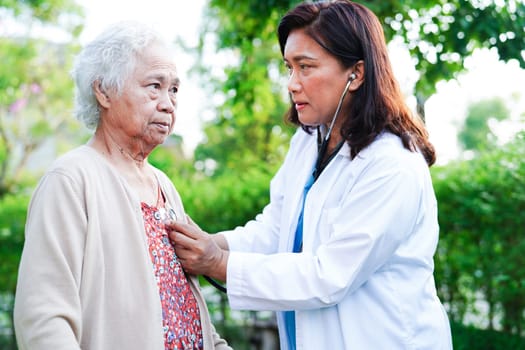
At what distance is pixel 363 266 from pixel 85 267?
0.93 m

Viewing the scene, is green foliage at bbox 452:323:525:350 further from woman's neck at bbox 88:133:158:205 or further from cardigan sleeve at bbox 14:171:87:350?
cardigan sleeve at bbox 14:171:87:350

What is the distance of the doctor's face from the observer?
2.46 m

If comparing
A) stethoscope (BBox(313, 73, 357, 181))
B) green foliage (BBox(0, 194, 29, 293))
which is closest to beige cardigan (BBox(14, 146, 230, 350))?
stethoscope (BBox(313, 73, 357, 181))

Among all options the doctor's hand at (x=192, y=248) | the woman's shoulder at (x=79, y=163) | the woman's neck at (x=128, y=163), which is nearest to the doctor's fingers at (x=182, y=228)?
the doctor's hand at (x=192, y=248)

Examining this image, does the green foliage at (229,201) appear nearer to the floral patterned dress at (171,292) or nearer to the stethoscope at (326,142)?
the stethoscope at (326,142)

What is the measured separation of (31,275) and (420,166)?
1.38m

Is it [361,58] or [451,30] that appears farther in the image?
[451,30]

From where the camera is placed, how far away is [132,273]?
2.06 metres

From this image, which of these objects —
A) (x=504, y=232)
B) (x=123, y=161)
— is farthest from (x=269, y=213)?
(x=504, y=232)

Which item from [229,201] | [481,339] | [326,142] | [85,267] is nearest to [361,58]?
[326,142]

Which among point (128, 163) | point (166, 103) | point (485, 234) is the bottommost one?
point (485, 234)

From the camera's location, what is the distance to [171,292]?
2236mm

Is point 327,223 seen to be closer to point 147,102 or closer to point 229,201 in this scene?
point 147,102

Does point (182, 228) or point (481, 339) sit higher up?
point (182, 228)
